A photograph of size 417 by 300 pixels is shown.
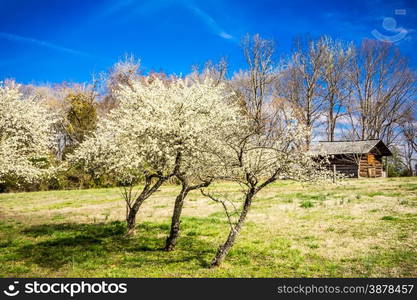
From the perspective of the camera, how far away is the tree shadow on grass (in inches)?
422

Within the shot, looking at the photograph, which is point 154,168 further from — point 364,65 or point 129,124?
point 364,65

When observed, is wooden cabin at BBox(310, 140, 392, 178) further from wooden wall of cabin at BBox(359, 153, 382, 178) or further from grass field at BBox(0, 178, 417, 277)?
grass field at BBox(0, 178, 417, 277)

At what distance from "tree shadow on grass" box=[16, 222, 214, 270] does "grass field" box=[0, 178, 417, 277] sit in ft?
0.11

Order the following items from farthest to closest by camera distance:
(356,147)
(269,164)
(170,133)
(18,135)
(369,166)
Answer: (369,166), (356,147), (18,135), (170,133), (269,164)

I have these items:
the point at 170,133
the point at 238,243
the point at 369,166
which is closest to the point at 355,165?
the point at 369,166

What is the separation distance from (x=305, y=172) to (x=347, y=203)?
11000mm

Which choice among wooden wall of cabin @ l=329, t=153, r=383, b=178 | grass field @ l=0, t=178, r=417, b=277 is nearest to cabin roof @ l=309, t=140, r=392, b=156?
wooden wall of cabin @ l=329, t=153, r=383, b=178

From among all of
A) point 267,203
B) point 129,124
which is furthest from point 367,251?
point 267,203

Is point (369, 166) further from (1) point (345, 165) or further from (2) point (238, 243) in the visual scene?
(2) point (238, 243)

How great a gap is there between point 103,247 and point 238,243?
507 centimetres

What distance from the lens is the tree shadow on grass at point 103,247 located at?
10.7 metres

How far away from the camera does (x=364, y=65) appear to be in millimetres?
52750

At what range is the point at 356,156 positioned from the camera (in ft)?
143

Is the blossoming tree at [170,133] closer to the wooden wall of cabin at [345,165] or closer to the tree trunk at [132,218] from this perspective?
the tree trunk at [132,218]
